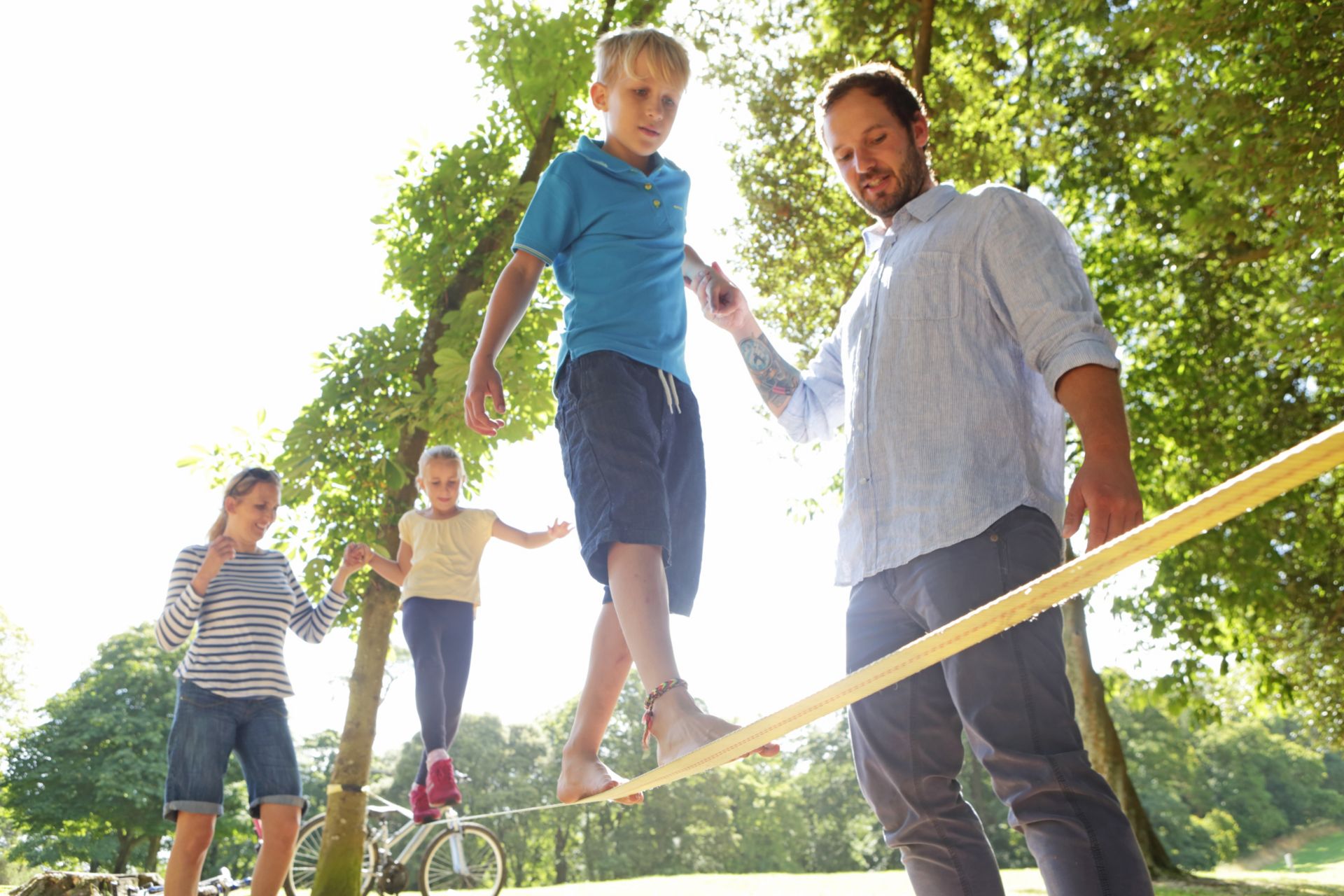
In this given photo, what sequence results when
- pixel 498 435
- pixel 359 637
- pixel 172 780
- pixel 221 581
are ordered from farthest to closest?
1. pixel 498 435
2. pixel 359 637
3. pixel 221 581
4. pixel 172 780

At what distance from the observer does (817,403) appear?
2.72 m

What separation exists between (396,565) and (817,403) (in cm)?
314

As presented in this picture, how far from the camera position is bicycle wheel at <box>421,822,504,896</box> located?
667cm

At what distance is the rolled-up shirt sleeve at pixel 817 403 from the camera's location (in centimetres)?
272

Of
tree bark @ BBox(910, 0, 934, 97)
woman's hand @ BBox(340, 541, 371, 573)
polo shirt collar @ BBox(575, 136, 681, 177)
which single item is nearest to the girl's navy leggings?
woman's hand @ BBox(340, 541, 371, 573)

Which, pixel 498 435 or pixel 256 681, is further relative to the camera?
pixel 498 435

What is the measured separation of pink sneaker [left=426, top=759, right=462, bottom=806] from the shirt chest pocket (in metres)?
3.58

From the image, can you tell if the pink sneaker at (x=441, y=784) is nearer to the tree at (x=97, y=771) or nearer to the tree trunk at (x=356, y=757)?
the tree trunk at (x=356, y=757)

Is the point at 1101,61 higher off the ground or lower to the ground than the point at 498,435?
higher

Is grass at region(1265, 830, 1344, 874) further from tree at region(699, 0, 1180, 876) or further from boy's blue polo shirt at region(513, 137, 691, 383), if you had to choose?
boy's blue polo shirt at region(513, 137, 691, 383)

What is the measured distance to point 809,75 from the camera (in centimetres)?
1066

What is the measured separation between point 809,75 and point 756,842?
33.4 meters

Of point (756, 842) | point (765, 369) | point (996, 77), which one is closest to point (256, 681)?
point (765, 369)

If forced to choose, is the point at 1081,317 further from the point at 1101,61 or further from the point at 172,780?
the point at 1101,61
